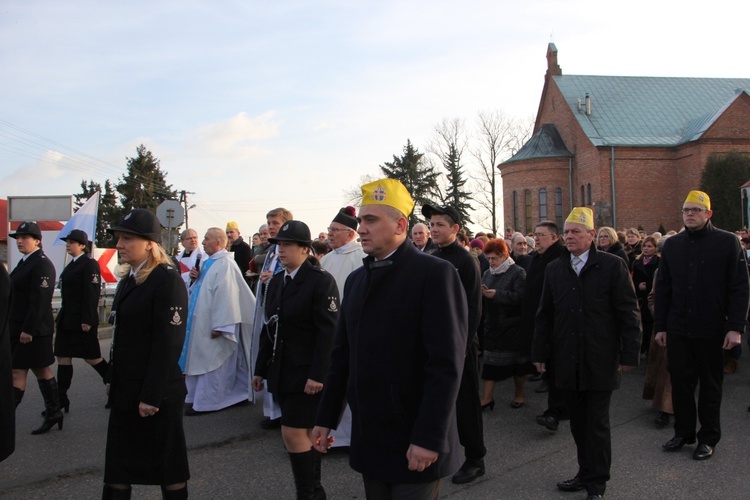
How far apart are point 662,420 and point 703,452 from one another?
43.5 inches

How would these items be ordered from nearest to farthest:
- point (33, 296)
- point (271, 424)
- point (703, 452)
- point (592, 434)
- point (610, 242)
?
1. point (592, 434)
2. point (703, 452)
3. point (33, 296)
4. point (271, 424)
5. point (610, 242)

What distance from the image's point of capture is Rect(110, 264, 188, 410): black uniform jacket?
3756 mm

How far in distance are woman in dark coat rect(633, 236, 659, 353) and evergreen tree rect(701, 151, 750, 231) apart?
34.7m

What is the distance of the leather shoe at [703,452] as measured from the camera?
17.6ft

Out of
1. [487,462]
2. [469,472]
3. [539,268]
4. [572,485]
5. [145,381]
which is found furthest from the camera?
[539,268]

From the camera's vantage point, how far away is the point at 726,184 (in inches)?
1636

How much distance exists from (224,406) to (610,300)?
4825 millimetres

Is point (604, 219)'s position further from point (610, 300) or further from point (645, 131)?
point (610, 300)

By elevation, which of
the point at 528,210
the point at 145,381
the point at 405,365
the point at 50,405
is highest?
the point at 528,210

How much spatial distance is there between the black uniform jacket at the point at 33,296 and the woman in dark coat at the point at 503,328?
470 cm

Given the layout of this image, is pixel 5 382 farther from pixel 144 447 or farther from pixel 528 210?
pixel 528 210

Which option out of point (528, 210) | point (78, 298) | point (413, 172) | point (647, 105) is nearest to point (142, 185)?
point (413, 172)

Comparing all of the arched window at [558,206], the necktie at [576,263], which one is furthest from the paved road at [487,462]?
the arched window at [558,206]

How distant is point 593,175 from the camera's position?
151ft
